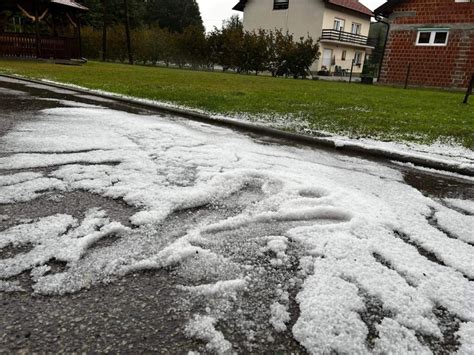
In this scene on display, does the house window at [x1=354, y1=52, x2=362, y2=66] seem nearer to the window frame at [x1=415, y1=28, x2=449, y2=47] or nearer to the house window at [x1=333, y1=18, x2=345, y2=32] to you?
the house window at [x1=333, y1=18, x2=345, y2=32]

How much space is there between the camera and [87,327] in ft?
4.27

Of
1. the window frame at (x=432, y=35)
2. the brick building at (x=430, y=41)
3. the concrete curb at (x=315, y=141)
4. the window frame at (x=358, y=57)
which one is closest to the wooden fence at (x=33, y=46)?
the concrete curb at (x=315, y=141)

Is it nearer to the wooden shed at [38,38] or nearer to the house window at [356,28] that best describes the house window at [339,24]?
the house window at [356,28]

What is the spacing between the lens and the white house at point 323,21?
29312mm

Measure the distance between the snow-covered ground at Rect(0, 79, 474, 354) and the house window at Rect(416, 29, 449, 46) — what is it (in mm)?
17658

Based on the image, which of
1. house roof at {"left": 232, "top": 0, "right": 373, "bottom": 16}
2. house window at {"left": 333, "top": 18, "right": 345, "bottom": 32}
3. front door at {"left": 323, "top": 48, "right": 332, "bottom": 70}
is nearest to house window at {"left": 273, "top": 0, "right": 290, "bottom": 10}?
house roof at {"left": 232, "top": 0, "right": 373, "bottom": 16}

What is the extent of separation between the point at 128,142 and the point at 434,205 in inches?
123

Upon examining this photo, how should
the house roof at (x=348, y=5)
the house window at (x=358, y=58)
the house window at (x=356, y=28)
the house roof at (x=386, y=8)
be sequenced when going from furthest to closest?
the house window at (x=358, y=58)
the house window at (x=356, y=28)
the house roof at (x=348, y=5)
the house roof at (x=386, y=8)

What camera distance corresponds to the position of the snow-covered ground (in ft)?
4.58

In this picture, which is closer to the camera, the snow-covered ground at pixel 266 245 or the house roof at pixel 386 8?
the snow-covered ground at pixel 266 245

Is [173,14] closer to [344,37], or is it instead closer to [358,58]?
[358,58]

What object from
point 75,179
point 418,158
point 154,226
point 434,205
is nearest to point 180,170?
point 75,179

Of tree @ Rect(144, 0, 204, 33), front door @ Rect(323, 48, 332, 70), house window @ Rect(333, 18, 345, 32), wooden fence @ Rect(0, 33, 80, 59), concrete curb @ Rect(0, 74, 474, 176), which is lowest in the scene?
concrete curb @ Rect(0, 74, 474, 176)

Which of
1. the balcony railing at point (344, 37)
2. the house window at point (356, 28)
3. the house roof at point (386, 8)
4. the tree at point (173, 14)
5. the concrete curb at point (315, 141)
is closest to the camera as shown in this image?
the concrete curb at point (315, 141)
